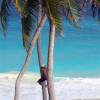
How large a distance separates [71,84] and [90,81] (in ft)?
7.61

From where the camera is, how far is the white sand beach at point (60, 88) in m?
39.7

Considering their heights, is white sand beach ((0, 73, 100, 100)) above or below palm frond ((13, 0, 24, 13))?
below

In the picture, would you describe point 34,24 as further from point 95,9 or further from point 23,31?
point 95,9

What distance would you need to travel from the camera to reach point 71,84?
45312 mm

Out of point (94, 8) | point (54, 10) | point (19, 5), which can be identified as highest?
point (19, 5)

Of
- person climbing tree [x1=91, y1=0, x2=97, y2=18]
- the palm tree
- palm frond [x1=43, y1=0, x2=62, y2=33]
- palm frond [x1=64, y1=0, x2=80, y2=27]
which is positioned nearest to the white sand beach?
person climbing tree [x1=91, y1=0, x2=97, y2=18]

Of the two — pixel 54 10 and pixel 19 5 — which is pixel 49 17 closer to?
pixel 54 10

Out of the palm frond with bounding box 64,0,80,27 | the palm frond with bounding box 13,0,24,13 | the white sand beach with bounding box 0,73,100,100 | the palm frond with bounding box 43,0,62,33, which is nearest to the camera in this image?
the palm frond with bounding box 43,0,62,33

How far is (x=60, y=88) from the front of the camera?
143 ft

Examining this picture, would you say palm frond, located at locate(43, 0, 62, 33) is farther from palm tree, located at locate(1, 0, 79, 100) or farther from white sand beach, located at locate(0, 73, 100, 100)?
white sand beach, located at locate(0, 73, 100, 100)

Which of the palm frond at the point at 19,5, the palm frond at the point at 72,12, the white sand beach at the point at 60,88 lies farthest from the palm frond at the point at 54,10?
the white sand beach at the point at 60,88

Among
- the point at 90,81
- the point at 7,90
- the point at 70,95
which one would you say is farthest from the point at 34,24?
the point at 90,81

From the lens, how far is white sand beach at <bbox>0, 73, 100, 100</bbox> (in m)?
39.7

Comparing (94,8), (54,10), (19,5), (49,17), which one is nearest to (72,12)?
(54,10)
